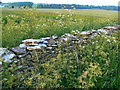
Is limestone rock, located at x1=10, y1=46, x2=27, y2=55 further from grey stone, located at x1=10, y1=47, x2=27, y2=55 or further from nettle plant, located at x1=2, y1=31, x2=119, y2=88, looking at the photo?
nettle plant, located at x1=2, y1=31, x2=119, y2=88

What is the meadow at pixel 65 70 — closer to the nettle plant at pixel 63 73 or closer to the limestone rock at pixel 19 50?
the nettle plant at pixel 63 73

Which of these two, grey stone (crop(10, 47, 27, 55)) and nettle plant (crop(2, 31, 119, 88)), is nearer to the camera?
nettle plant (crop(2, 31, 119, 88))

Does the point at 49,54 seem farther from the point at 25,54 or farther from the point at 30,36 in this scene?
the point at 30,36

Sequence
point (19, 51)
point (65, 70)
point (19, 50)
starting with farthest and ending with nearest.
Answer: point (19, 50) < point (19, 51) < point (65, 70)

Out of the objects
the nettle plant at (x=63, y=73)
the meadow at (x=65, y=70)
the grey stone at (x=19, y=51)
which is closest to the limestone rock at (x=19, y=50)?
the grey stone at (x=19, y=51)

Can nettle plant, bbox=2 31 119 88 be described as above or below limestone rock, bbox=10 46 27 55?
below

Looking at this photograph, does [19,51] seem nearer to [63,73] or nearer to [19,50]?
[19,50]

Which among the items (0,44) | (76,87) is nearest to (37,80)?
(76,87)

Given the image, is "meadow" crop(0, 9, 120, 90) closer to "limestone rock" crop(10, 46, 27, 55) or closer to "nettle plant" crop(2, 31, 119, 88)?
"nettle plant" crop(2, 31, 119, 88)

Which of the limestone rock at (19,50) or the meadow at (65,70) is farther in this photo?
the limestone rock at (19,50)

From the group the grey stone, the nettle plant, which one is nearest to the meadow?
the nettle plant

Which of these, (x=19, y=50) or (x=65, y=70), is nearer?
(x=65, y=70)

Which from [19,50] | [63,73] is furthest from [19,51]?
[63,73]

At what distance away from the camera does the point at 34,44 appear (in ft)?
21.7
